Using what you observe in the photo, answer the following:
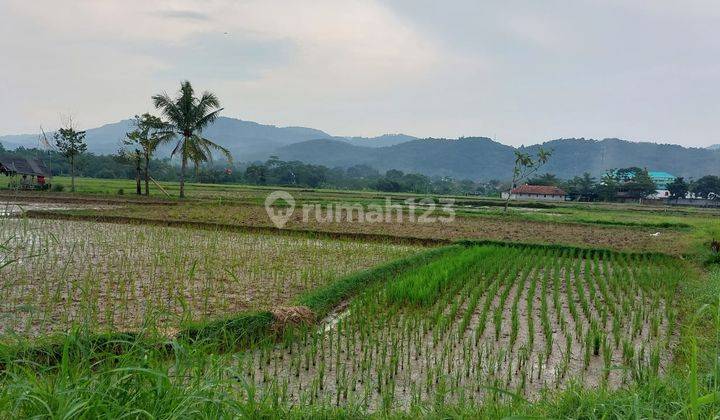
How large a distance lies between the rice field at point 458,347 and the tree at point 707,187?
2265 inches

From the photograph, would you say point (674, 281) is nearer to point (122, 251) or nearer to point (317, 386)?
point (317, 386)

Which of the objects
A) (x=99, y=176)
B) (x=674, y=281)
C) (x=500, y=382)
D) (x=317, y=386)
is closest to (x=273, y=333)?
(x=317, y=386)

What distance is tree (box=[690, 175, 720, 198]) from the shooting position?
2190 inches

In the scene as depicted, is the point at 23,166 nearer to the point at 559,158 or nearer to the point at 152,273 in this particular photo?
the point at 152,273

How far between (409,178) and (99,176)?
41360 millimetres

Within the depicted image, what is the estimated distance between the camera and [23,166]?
31.7m

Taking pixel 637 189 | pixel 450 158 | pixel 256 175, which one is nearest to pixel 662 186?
pixel 637 189

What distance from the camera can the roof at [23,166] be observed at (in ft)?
98.8

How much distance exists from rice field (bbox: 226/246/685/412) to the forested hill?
152046 millimetres

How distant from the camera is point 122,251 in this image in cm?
932

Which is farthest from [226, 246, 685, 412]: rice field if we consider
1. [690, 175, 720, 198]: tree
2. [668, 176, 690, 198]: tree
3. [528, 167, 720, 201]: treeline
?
[690, 175, 720, 198]: tree

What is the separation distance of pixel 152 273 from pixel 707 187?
63822 millimetres

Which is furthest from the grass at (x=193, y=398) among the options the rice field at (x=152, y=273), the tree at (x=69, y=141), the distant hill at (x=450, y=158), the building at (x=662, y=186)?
the distant hill at (x=450, y=158)

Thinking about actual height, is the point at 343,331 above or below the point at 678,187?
below
